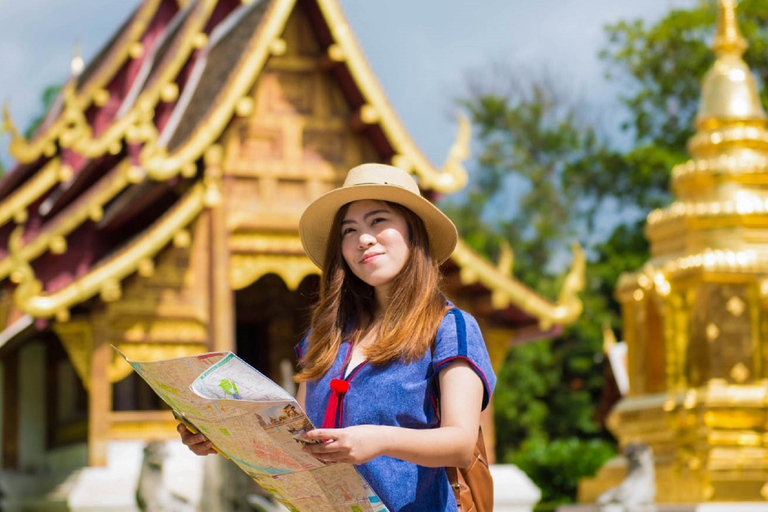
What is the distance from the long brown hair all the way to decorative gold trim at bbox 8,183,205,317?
22.0 feet

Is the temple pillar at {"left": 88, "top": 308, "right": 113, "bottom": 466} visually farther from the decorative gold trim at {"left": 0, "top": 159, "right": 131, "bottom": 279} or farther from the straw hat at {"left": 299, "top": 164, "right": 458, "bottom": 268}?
the straw hat at {"left": 299, "top": 164, "right": 458, "bottom": 268}

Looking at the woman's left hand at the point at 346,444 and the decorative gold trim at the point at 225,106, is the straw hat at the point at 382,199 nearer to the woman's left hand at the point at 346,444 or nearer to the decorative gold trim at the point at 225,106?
the woman's left hand at the point at 346,444

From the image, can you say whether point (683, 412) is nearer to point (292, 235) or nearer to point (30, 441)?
point (292, 235)

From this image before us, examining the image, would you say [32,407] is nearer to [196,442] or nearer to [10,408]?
[10,408]

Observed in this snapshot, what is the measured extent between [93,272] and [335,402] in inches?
277

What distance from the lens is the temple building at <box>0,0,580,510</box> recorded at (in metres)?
9.26

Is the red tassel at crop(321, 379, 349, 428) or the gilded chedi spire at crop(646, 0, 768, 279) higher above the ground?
the gilded chedi spire at crop(646, 0, 768, 279)

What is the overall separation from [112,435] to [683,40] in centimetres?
1868

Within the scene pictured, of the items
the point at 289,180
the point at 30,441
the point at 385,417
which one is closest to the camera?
the point at 385,417

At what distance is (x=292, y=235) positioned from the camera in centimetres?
973

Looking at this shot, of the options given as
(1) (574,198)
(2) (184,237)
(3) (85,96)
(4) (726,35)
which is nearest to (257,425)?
(2) (184,237)

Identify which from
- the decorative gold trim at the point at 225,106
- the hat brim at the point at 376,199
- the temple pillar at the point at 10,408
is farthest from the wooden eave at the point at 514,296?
the hat brim at the point at 376,199

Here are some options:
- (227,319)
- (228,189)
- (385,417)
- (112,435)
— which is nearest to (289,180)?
(228,189)

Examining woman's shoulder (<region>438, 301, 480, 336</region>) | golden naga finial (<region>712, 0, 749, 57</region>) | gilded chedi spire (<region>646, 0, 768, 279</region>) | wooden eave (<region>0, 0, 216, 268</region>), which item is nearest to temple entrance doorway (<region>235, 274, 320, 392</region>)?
wooden eave (<region>0, 0, 216, 268</region>)
